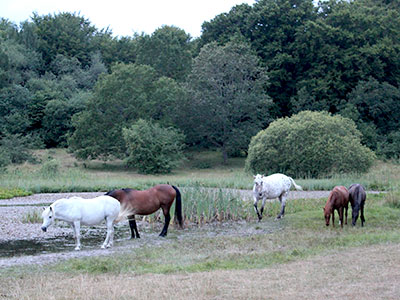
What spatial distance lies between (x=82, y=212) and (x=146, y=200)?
205cm

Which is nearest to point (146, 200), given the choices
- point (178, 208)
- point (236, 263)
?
point (178, 208)

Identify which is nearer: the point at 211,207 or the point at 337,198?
the point at 337,198

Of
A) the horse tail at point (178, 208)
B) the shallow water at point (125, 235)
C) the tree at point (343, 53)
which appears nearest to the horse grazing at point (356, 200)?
the shallow water at point (125, 235)

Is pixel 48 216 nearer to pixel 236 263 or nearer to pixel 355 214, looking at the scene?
pixel 236 263

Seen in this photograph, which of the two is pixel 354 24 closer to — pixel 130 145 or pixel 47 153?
pixel 130 145

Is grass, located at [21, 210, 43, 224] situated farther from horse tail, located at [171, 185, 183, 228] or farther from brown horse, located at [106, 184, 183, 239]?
horse tail, located at [171, 185, 183, 228]

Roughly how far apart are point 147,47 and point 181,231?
131 feet

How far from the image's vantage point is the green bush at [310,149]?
3203cm

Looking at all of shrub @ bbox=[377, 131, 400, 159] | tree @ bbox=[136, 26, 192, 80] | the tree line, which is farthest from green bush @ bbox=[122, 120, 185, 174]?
shrub @ bbox=[377, 131, 400, 159]

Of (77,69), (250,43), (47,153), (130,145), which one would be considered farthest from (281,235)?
(77,69)

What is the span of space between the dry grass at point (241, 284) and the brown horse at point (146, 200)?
4.45m

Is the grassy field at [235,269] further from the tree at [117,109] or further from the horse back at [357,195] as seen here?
the tree at [117,109]

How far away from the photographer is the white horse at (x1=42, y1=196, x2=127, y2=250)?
12.4 m

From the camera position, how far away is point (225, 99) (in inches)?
1821
